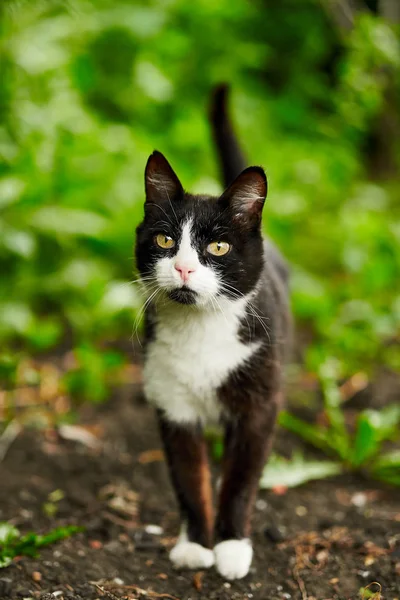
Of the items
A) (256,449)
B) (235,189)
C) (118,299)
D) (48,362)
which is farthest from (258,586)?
(48,362)

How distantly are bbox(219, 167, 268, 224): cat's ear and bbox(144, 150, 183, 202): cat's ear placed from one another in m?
0.15

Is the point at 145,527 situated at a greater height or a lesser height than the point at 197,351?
lesser

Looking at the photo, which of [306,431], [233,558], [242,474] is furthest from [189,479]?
[306,431]

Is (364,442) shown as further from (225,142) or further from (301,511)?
(225,142)

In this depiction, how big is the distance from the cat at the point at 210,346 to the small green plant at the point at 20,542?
408mm

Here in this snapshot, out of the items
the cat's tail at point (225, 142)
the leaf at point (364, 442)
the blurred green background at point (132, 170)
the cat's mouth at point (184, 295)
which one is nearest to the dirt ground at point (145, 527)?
the leaf at point (364, 442)

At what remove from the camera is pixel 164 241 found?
2127 millimetres

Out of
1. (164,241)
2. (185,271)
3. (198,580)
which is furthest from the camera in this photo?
(198,580)

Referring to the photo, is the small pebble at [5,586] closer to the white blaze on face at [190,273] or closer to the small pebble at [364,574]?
the white blaze on face at [190,273]

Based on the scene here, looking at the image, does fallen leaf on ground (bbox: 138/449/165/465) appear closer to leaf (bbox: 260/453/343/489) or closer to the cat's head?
leaf (bbox: 260/453/343/489)

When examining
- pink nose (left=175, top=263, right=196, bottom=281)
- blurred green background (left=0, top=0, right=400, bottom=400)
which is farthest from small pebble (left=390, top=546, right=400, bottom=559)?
blurred green background (left=0, top=0, right=400, bottom=400)

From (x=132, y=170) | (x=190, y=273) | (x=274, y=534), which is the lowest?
(x=274, y=534)

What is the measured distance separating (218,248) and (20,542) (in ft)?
3.71

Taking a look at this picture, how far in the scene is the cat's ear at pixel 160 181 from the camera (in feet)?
7.08
